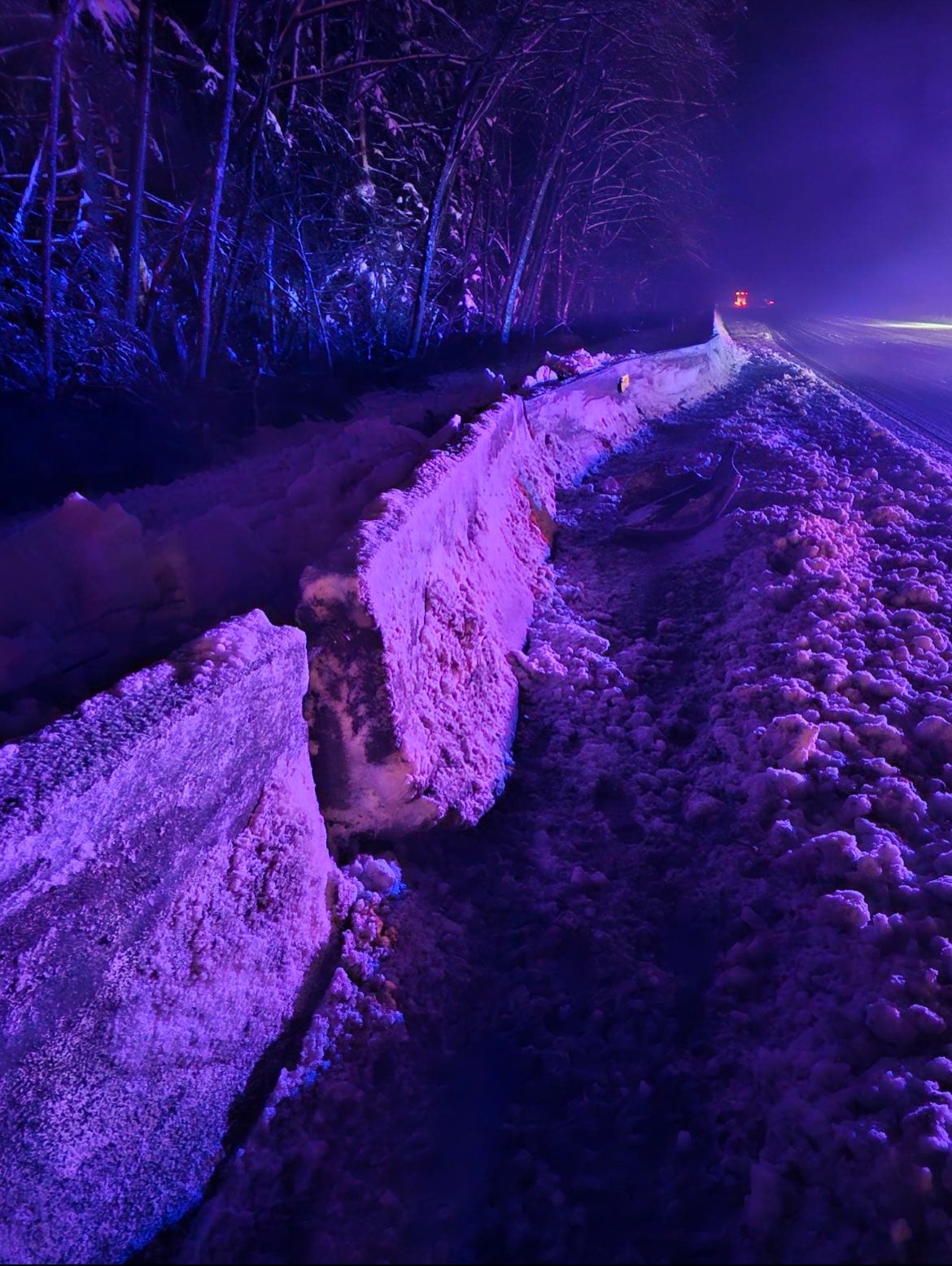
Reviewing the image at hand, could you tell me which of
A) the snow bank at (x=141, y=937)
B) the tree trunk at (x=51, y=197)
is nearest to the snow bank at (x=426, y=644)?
the snow bank at (x=141, y=937)

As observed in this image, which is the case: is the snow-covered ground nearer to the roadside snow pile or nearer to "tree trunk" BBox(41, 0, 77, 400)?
the roadside snow pile

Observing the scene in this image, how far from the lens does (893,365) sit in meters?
18.8

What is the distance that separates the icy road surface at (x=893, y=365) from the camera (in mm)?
11914

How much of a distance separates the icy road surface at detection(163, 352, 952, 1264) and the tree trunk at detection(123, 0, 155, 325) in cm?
613

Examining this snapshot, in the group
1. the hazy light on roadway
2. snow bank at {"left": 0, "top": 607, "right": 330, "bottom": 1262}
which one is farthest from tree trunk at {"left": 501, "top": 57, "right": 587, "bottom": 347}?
the hazy light on roadway

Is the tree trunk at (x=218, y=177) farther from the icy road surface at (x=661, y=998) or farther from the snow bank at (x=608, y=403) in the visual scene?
the icy road surface at (x=661, y=998)

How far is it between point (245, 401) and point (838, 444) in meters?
6.80

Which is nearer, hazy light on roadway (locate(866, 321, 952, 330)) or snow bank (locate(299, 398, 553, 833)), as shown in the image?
snow bank (locate(299, 398, 553, 833))

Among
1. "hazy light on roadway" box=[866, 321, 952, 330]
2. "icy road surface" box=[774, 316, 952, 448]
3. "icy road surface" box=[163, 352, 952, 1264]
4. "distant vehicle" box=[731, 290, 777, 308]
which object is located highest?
"distant vehicle" box=[731, 290, 777, 308]

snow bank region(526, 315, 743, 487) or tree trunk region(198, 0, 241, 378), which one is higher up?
tree trunk region(198, 0, 241, 378)

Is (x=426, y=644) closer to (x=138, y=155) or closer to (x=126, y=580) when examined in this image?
(x=126, y=580)

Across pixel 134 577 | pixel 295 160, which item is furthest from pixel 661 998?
pixel 295 160

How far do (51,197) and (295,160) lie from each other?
5753 millimetres

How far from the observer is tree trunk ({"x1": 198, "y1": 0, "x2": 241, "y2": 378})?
23.9 feet
